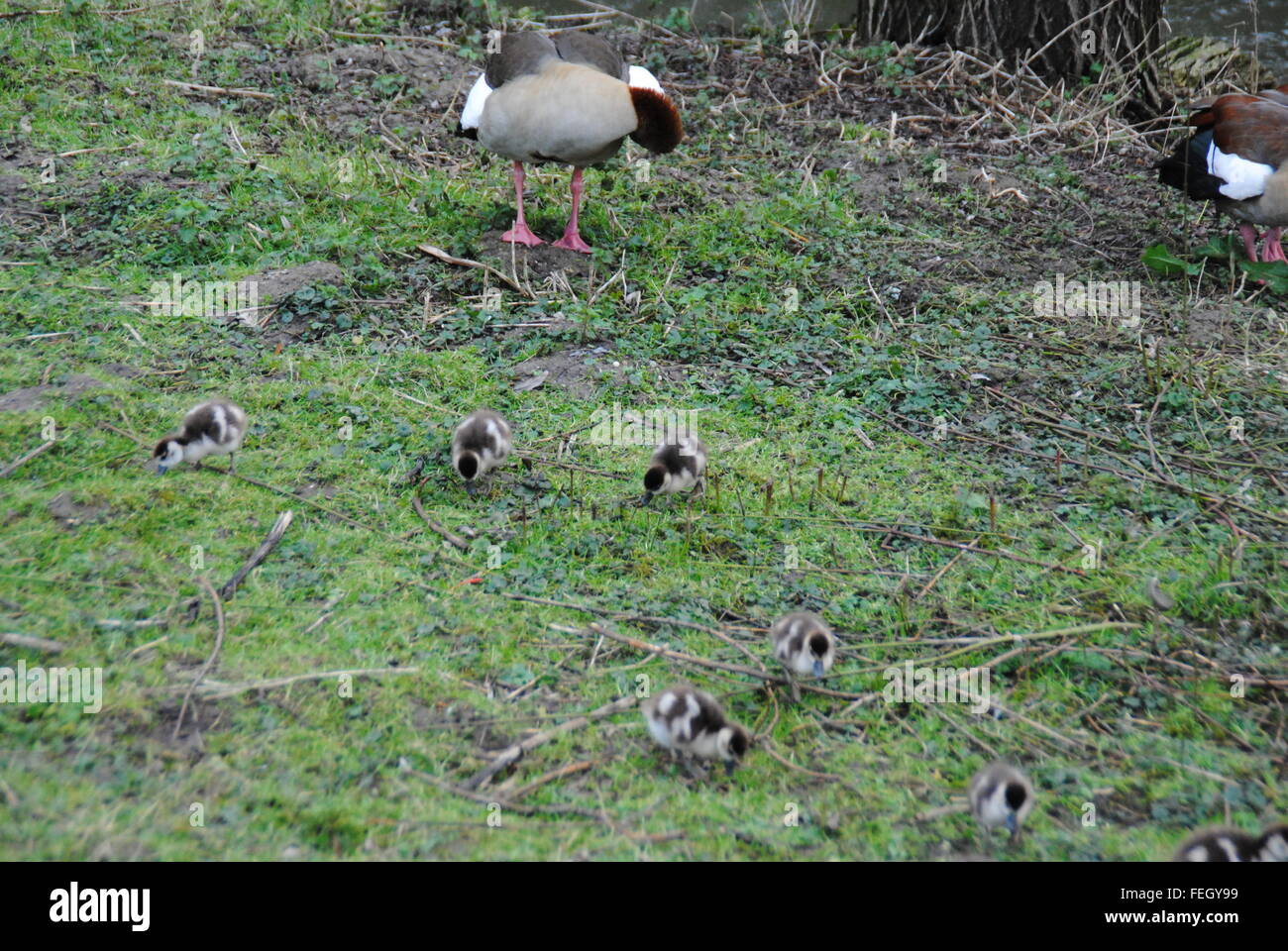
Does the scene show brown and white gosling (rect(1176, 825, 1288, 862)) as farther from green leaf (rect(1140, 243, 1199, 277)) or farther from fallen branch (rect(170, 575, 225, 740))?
green leaf (rect(1140, 243, 1199, 277))

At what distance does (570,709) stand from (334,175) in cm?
524

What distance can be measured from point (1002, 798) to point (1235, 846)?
2.21 ft

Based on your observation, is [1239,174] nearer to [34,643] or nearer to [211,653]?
[211,653]

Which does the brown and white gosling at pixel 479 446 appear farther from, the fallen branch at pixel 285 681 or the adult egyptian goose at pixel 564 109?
the adult egyptian goose at pixel 564 109

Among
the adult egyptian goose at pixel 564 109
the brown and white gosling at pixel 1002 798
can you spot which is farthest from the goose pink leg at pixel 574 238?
the brown and white gosling at pixel 1002 798

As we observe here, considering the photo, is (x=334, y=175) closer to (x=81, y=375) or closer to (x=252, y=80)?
(x=252, y=80)

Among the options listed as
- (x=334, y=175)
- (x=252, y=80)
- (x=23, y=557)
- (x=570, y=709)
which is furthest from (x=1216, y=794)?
(x=252, y=80)

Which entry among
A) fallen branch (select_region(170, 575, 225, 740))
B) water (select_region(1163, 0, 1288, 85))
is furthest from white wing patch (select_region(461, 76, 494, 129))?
water (select_region(1163, 0, 1288, 85))

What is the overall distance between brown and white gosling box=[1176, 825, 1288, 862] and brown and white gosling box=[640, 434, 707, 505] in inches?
98.0

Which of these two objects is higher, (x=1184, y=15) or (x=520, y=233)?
(x=1184, y=15)

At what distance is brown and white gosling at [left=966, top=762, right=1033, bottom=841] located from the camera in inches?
129

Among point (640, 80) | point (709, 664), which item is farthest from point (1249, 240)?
point (709, 664)

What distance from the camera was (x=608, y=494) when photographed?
5105mm

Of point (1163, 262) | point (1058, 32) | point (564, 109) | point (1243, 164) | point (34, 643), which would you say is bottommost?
point (34, 643)
